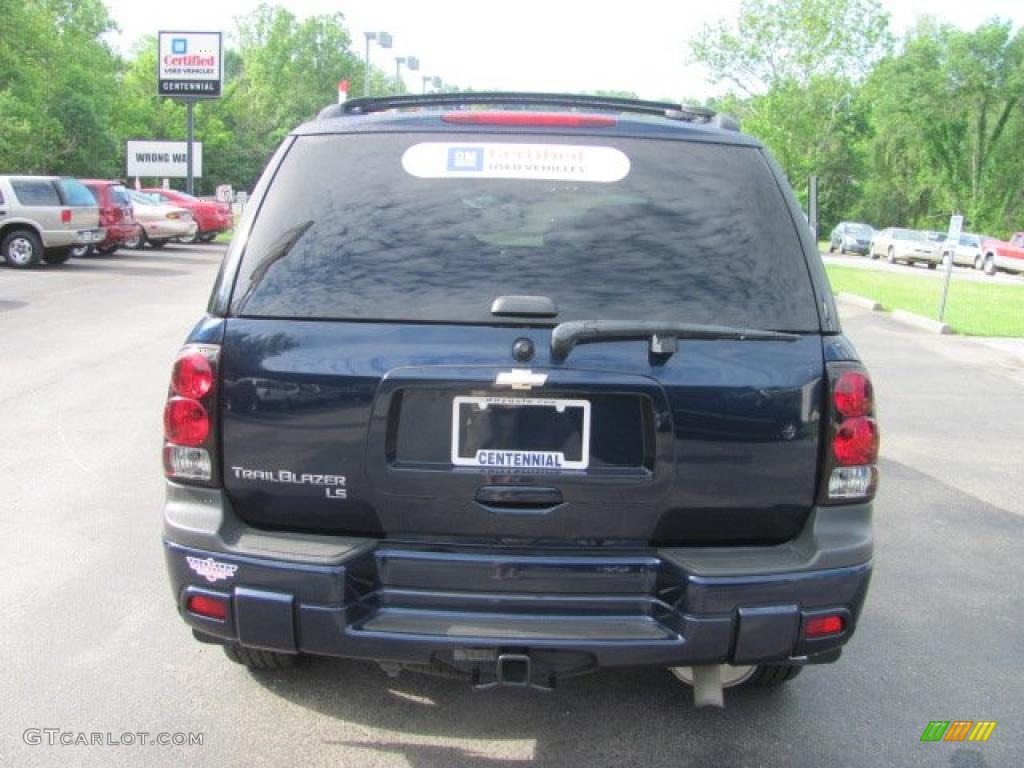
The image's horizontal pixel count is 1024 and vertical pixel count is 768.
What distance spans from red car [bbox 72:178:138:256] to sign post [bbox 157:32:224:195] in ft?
49.5

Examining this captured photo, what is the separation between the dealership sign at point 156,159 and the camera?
139 feet

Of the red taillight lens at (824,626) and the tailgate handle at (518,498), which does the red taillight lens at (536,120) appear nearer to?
the tailgate handle at (518,498)

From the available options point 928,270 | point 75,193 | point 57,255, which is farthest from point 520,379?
point 928,270

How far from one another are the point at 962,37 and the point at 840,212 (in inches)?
635

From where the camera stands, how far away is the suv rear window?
292 cm

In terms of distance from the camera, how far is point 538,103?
3746 millimetres

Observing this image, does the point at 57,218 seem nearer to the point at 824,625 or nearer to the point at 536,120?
the point at 536,120

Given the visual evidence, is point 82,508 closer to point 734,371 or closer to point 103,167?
point 734,371

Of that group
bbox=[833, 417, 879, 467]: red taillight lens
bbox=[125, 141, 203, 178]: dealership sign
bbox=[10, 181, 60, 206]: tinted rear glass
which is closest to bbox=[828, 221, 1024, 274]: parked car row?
bbox=[125, 141, 203, 178]: dealership sign

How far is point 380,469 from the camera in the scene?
2883 millimetres

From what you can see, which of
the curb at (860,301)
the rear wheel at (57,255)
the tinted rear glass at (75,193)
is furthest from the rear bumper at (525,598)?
the rear wheel at (57,255)

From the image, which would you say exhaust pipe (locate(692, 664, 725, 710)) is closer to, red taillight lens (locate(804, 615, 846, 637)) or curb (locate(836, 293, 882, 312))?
red taillight lens (locate(804, 615, 846, 637))

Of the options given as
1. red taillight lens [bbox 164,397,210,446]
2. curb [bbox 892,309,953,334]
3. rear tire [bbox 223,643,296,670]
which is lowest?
curb [bbox 892,309,953,334]

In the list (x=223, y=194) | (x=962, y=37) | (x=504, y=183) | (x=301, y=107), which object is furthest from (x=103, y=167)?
(x=301, y=107)
